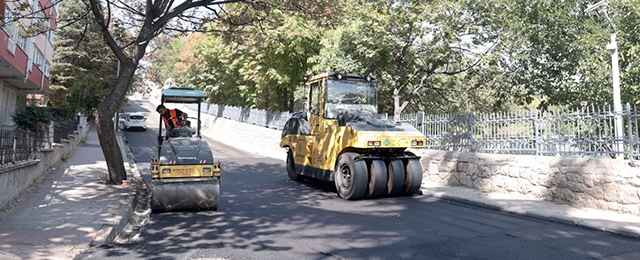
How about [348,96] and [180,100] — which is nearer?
[180,100]

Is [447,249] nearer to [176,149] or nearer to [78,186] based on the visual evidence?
[176,149]

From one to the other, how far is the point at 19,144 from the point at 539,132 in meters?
11.9

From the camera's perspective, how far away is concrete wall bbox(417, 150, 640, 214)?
7547 millimetres

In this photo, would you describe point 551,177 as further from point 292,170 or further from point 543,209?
point 292,170

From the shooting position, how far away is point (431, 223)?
22.7 feet

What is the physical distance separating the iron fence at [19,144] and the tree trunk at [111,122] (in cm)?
154

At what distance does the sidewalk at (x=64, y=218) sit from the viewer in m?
5.30

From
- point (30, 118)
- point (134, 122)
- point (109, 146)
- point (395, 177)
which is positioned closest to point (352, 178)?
point (395, 177)

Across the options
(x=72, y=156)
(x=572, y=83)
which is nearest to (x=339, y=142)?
(x=572, y=83)

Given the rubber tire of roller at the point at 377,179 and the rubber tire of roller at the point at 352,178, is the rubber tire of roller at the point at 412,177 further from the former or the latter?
the rubber tire of roller at the point at 352,178

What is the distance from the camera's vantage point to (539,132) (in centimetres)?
945

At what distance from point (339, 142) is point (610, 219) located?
5.57m

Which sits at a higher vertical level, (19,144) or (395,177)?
(19,144)

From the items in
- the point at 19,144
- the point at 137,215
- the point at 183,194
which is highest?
the point at 19,144
